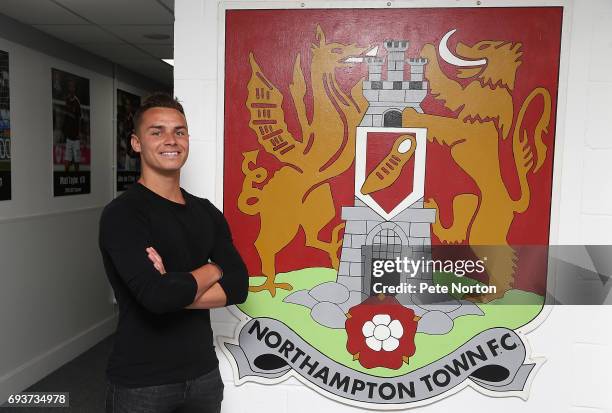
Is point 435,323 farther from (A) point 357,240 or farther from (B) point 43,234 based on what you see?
(B) point 43,234

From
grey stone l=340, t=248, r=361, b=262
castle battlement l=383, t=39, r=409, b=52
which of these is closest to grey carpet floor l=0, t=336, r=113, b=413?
grey stone l=340, t=248, r=361, b=262

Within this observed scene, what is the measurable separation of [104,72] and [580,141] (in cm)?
387

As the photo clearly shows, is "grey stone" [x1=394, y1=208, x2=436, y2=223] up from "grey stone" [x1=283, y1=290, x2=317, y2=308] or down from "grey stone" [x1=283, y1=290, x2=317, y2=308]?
up

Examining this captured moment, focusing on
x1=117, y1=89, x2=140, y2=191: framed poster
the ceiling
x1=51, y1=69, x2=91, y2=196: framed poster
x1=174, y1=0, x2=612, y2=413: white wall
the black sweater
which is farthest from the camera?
x1=117, y1=89, x2=140, y2=191: framed poster

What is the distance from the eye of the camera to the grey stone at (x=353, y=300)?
208 cm

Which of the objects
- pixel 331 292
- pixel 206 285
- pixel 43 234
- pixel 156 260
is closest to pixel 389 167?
pixel 331 292

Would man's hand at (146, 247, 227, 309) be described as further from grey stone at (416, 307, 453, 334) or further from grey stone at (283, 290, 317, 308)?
grey stone at (416, 307, 453, 334)

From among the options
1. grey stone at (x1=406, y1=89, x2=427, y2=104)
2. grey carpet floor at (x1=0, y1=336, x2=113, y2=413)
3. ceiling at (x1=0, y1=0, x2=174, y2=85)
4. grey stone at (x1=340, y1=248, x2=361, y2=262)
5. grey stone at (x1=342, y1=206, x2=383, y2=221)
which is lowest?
grey carpet floor at (x1=0, y1=336, x2=113, y2=413)

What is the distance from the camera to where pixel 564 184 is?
6.51 ft

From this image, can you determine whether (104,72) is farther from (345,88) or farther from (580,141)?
(580,141)

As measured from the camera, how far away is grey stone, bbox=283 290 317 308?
2.09m

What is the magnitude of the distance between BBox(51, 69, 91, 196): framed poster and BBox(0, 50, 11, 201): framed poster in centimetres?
50

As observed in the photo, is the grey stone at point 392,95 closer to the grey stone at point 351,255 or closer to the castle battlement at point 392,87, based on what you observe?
the castle battlement at point 392,87

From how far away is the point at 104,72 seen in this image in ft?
14.6
